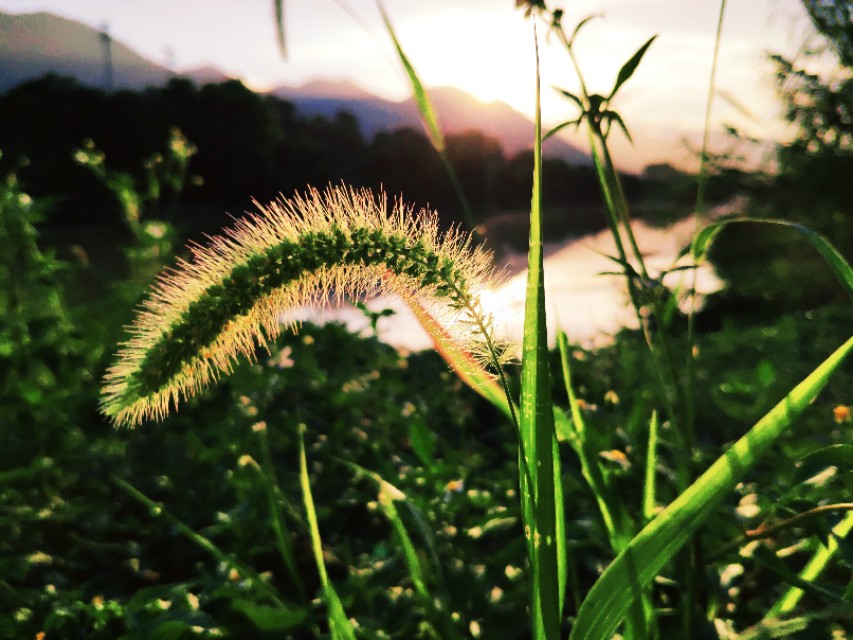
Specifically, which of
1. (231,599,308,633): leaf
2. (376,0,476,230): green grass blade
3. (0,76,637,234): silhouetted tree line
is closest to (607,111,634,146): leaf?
(376,0,476,230): green grass blade

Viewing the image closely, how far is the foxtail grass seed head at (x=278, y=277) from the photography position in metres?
0.85

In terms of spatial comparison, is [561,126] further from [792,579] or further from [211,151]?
[211,151]

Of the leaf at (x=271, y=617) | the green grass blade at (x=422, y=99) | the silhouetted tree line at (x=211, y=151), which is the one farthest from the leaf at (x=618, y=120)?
the silhouetted tree line at (x=211, y=151)

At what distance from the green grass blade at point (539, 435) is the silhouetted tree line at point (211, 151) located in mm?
23799

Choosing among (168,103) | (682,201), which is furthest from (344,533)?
(168,103)

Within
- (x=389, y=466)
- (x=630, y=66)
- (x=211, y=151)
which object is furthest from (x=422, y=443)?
(x=211, y=151)

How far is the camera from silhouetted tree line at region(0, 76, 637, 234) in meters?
25.3

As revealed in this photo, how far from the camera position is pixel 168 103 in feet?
96.0

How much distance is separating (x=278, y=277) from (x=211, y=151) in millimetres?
30255

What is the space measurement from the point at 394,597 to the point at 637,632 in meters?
0.56

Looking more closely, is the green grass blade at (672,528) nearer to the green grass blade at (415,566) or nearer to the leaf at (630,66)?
the green grass blade at (415,566)

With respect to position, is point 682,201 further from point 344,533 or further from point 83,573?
point 83,573

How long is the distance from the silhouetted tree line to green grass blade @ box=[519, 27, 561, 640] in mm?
23799

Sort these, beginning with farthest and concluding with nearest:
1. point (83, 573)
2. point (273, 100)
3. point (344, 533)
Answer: point (273, 100) < point (344, 533) < point (83, 573)
